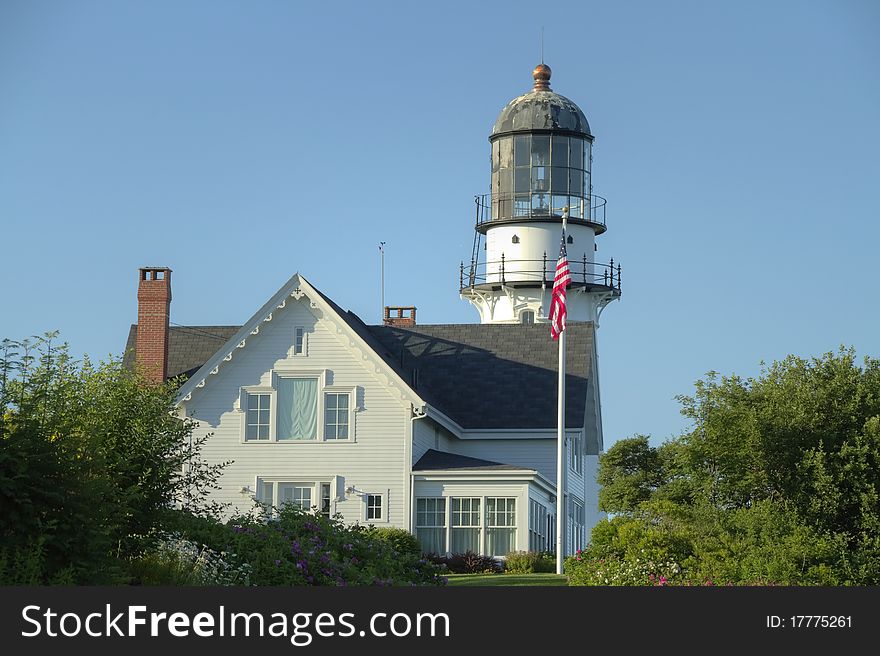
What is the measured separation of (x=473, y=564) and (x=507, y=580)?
5.31 meters

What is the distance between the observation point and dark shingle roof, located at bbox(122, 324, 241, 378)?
149 ft

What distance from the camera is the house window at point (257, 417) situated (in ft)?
131

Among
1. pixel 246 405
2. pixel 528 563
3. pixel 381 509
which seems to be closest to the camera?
pixel 528 563

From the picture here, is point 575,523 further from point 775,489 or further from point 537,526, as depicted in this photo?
point 775,489

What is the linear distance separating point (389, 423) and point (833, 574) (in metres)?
16.8

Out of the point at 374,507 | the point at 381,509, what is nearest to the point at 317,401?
the point at 374,507

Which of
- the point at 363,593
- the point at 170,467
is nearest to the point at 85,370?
the point at 170,467

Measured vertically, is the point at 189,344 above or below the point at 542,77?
below

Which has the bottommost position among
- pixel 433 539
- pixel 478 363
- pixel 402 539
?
pixel 402 539

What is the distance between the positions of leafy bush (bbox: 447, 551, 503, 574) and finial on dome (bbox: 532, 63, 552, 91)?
24743 mm

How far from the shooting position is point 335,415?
131 ft

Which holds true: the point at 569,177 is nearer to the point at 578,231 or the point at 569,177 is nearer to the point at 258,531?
the point at 578,231

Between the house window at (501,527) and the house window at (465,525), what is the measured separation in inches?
A: 12.5

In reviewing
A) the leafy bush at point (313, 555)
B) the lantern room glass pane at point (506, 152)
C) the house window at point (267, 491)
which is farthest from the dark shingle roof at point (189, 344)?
the leafy bush at point (313, 555)
